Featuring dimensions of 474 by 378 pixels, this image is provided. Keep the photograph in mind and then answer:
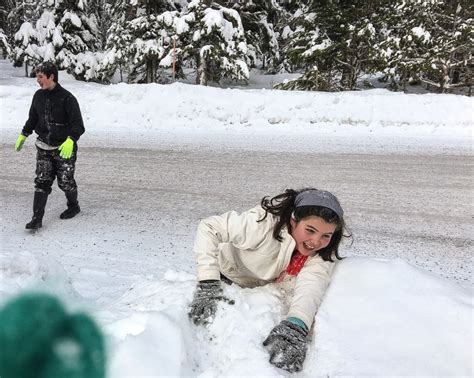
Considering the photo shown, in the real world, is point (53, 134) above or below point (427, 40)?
below

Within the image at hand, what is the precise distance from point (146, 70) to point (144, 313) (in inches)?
698

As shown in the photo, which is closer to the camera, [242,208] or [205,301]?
[205,301]

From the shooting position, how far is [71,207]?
479 centimetres

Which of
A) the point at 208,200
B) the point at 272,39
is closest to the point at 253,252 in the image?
the point at 208,200

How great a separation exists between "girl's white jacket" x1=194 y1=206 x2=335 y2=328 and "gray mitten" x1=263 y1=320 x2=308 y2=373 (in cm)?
24

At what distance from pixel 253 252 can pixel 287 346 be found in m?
0.66

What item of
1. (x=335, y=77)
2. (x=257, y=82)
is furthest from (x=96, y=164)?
(x=257, y=82)

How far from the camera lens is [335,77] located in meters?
17.5

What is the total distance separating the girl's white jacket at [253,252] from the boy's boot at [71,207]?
286cm

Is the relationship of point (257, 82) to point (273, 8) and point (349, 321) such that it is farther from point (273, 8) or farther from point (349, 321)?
point (349, 321)

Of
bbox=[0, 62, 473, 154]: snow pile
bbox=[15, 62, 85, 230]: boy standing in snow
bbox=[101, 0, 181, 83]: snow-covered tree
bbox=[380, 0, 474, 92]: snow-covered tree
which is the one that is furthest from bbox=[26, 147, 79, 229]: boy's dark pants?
bbox=[380, 0, 474, 92]: snow-covered tree

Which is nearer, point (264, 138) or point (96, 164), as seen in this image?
point (96, 164)

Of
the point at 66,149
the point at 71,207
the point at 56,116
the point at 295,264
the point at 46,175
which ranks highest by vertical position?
the point at 56,116

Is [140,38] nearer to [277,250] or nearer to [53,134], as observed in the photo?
[53,134]
